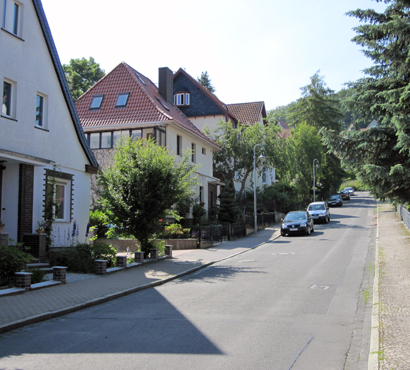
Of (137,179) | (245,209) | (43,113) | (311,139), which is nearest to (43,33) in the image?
(43,113)

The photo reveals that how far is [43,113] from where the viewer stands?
15.2 meters

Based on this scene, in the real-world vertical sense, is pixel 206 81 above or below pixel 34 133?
above

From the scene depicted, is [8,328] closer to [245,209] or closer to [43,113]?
[43,113]

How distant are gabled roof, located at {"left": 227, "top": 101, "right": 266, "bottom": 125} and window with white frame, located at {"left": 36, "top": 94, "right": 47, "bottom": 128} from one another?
3093 cm

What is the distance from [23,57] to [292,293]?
11378mm

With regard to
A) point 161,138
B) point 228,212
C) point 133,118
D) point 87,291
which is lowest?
point 87,291

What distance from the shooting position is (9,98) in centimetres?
1359

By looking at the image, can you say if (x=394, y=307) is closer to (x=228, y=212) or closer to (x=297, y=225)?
(x=297, y=225)

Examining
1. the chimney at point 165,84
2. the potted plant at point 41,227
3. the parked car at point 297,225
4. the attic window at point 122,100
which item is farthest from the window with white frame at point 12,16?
the parked car at point 297,225

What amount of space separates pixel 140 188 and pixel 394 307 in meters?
9.51

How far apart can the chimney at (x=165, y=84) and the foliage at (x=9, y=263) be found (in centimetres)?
2324

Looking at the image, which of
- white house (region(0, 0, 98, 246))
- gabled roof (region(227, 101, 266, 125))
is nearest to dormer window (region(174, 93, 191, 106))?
gabled roof (region(227, 101, 266, 125))

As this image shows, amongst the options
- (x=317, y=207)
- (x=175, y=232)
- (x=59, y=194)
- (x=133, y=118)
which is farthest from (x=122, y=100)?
(x=317, y=207)

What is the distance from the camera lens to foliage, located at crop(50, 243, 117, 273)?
1302 centimetres
